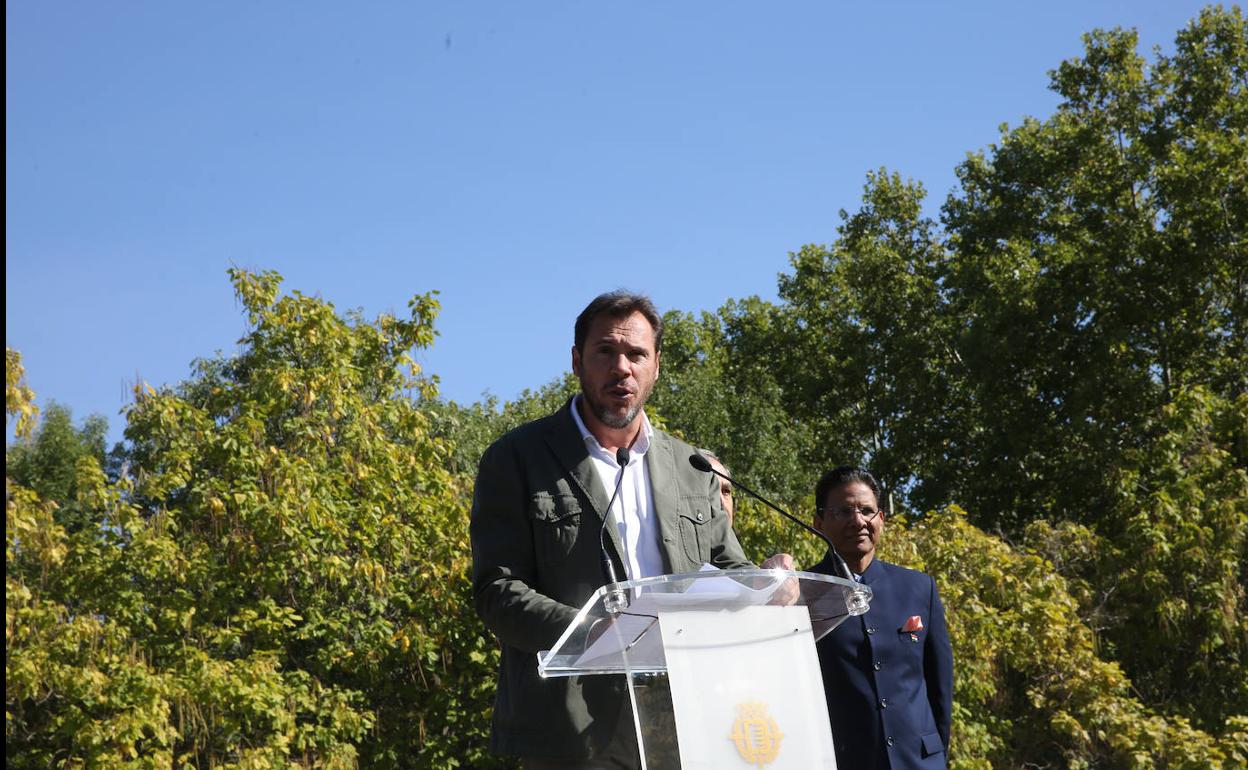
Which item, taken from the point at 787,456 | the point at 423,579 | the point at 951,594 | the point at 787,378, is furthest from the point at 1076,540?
the point at 787,378

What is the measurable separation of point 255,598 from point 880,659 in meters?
5.84

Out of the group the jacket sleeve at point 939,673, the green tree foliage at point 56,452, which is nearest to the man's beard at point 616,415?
the jacket sleeve at point 939,673

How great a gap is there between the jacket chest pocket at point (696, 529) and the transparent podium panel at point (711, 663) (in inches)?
20.4

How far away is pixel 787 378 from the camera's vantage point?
96.0 ft

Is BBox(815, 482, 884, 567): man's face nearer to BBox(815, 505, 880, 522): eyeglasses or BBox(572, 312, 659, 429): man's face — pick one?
BBox(815, 505, 880, 522): eyeglasses

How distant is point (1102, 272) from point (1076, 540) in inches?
352

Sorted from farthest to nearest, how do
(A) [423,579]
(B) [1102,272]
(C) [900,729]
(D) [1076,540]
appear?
1. (B) [1102,272]
2. (D) [1076,540]
3. (A) [423,579]
4. (C) [900,729]

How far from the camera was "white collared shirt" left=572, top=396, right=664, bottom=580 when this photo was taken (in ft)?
9.45

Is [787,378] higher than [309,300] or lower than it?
higher

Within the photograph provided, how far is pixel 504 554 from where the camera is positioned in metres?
2.83

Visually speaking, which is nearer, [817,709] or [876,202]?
[817,709]

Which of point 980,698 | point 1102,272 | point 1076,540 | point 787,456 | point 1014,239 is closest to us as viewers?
point 980,698

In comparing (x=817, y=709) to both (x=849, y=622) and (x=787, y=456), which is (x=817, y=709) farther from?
(x=787, y=456)

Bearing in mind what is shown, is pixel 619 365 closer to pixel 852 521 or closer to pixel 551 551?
pixel 551 551
